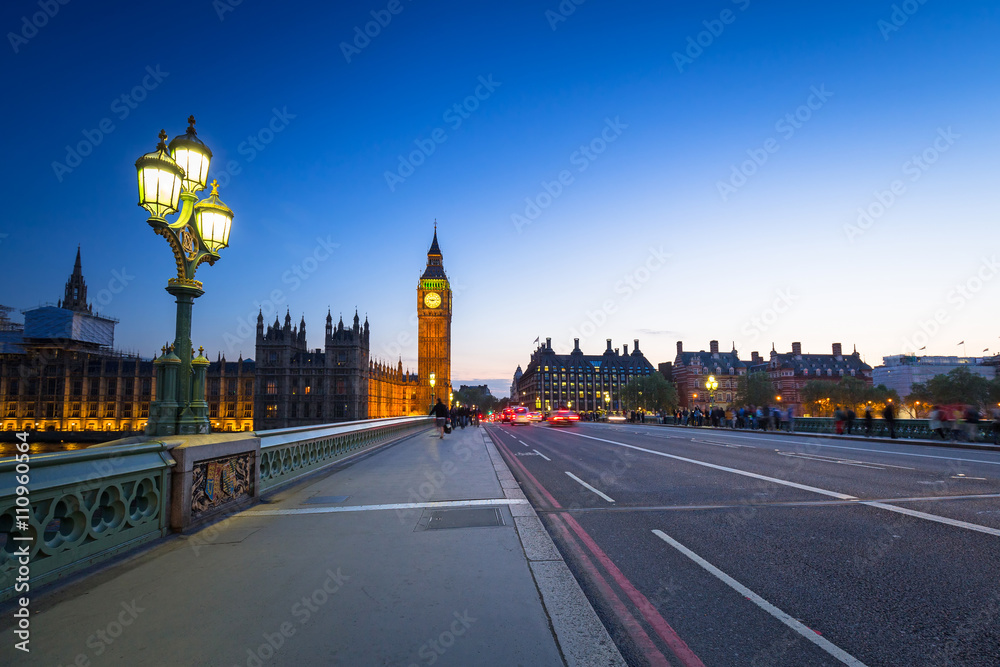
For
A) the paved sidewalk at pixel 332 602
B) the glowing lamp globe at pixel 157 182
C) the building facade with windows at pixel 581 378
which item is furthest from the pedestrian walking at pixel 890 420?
the building facade with windows at pixel 581 378

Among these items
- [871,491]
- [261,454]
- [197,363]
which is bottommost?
[871,491]

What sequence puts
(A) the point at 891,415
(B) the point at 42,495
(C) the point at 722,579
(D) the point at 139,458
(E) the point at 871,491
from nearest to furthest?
(B) the point at 42,495, (C) the point at 722,579, (D) the point at 139,458, (E) the point at 871,491, (A) the point at 891,415

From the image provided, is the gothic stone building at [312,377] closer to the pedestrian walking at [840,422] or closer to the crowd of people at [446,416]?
the crowd of people at [446,416]

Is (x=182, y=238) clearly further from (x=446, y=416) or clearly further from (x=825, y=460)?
(x=446, y=416)

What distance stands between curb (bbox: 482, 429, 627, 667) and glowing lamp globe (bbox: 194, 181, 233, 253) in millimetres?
6638

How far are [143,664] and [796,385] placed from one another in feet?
449

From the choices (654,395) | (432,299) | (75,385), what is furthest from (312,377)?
(654,395)

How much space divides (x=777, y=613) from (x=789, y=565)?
54.6 inches

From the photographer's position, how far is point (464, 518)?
7.58m

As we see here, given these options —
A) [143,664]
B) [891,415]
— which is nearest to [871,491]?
[143,664]

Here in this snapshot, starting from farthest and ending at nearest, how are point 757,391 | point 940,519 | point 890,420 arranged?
point 757,391, point 890,420, point 940,519

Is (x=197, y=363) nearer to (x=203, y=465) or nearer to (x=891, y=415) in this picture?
(x=203, y=465)

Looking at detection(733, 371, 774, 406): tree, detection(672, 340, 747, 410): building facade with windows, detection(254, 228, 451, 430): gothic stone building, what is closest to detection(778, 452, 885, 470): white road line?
detection(733, 371, 774, 406): tree

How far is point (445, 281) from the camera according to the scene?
142 metres
